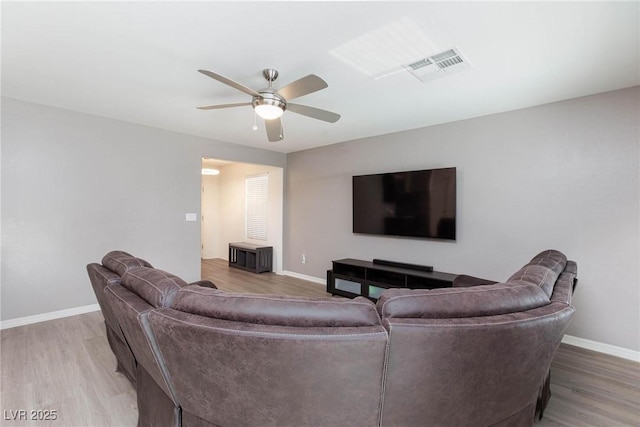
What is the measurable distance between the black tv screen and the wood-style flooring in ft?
5.85

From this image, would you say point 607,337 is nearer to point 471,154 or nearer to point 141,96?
point 471,154

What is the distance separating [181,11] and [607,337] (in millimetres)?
4457

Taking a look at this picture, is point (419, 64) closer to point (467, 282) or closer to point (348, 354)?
point (467, 282)

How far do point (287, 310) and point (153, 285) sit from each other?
2.36 feet


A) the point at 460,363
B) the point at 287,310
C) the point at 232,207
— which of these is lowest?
the point at 460,363

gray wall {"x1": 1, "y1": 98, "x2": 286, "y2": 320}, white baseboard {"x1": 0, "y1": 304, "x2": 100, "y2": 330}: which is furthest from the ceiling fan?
white baseboard {"x1": 0, "y1": 304, "x2": 100, "y2": 330}

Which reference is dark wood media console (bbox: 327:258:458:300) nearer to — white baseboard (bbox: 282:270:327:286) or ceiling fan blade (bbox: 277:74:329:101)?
white baseboard (bbox: 282:270:327:286)

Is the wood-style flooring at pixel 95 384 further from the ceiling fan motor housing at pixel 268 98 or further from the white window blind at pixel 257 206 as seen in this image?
the white window blind at pixel 257 206

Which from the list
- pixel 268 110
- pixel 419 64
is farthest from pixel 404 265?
pixel 268 110

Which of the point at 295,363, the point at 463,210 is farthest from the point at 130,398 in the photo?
the point at 463,210

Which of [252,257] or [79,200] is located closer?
[79,200]

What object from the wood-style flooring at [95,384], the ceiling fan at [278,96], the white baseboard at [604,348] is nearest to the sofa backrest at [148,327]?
the wood-style flooring at [95,384]

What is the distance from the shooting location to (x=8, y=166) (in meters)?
3.12

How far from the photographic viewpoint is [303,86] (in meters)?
2.16
